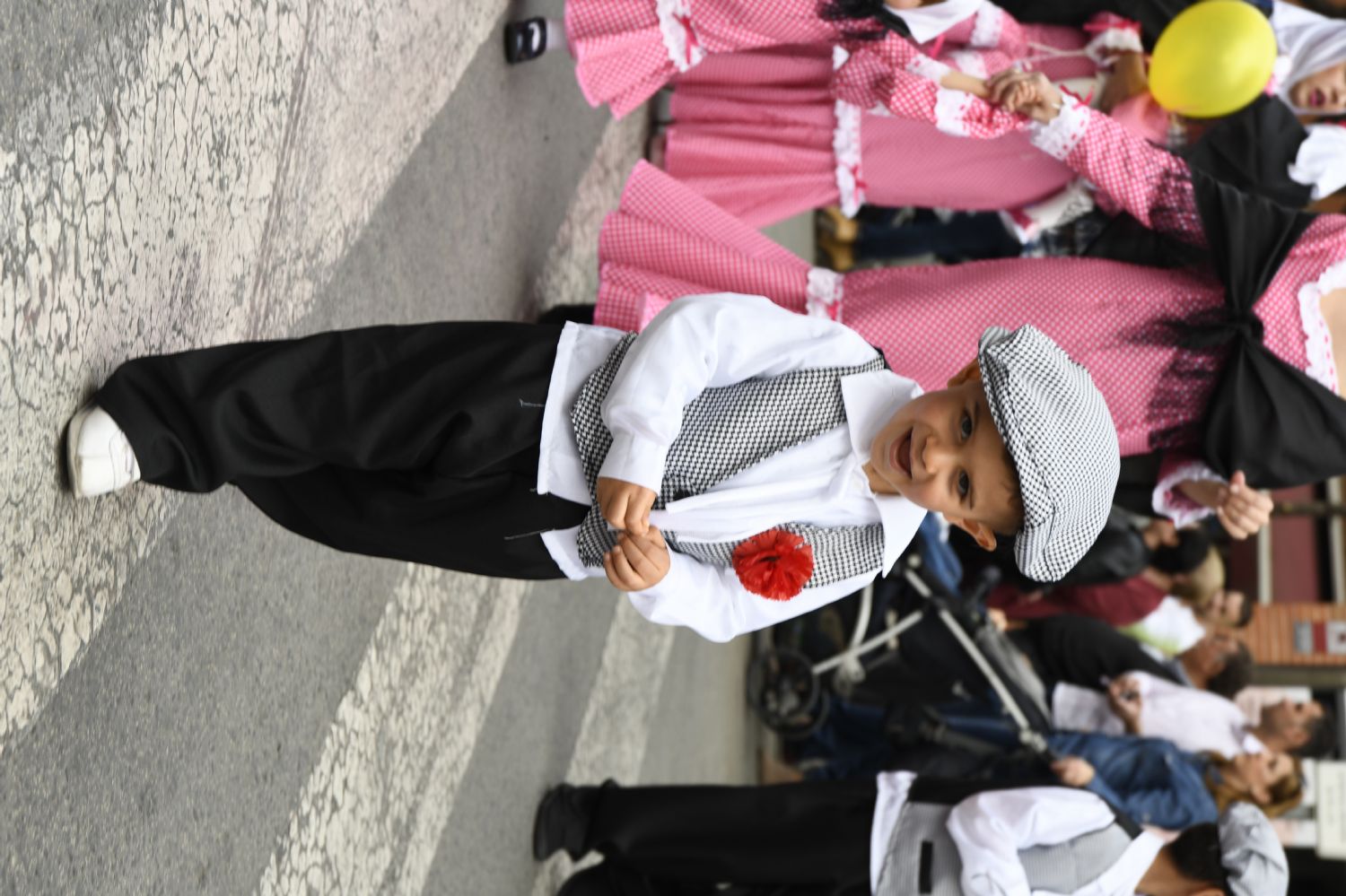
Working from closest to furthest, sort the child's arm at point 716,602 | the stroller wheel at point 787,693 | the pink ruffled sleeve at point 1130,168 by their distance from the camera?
the child's arm at point 716,602 → the pink ruffled sleeve at point 1130,168 → the stroller wheel at point 787,693

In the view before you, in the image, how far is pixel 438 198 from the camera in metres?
2.92

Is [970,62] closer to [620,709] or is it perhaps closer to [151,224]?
[151,224]

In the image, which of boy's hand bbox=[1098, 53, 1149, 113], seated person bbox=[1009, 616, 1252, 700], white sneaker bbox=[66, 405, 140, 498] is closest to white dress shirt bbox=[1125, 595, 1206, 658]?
seated person bbox=[1009, 616, 1252, 700]

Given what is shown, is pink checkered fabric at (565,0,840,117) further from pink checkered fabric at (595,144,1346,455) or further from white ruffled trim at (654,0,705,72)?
pink checkered fabric at (595,144,1346,455)

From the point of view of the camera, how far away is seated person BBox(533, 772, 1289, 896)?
2.89 metres

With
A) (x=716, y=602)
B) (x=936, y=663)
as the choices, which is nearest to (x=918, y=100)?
(x=716, y=602)

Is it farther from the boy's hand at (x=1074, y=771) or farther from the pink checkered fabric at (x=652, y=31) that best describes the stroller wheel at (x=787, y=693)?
the pink checkered fabric at (x=652, y=31)

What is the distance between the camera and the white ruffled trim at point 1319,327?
2566mm

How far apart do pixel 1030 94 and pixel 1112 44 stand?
631 millimetres

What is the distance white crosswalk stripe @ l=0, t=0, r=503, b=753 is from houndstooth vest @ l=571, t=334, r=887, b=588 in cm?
73

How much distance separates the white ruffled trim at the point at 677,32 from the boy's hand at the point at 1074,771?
2765 mm

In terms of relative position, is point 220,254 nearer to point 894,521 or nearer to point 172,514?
point 172,514

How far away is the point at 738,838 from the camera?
3.23 meters

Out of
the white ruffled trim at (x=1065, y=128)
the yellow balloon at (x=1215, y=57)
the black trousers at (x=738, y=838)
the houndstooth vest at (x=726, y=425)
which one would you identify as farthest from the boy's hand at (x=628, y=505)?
the yellow balloon at (x=1215, y=57)
